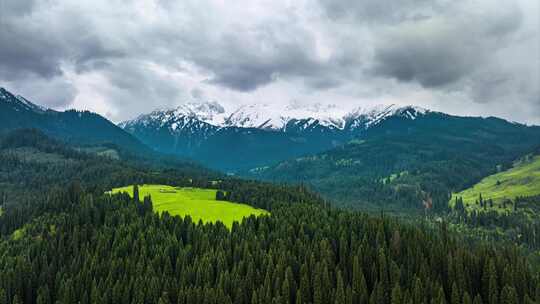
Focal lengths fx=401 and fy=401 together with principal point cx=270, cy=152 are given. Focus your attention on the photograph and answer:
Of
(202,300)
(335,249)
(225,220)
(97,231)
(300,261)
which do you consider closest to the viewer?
(202,300)

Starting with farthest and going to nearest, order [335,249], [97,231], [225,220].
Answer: [225,220] < [97,231] < [335,249]

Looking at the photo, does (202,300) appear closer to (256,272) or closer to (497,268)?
(256,272)

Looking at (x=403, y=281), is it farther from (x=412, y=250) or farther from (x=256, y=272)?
(x=256, y=272)

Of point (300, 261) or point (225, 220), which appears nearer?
point (300, 261)

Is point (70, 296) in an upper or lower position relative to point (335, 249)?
lower

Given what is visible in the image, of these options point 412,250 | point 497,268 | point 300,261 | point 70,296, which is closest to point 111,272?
point 70,296

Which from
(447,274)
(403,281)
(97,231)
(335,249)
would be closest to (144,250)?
(97,231)
